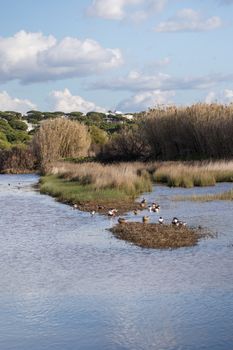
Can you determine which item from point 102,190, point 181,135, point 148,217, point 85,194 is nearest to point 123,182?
point 102,190

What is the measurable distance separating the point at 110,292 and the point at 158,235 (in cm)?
600

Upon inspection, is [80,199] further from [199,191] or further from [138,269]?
[138,269]

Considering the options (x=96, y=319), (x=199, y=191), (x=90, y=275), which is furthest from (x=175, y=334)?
(x=199, y=191)

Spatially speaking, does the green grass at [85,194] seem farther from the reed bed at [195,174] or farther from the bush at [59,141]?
the bush at [59,141]

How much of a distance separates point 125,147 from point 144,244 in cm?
4054

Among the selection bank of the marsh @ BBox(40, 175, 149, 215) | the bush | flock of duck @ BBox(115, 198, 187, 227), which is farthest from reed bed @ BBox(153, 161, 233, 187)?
the bush

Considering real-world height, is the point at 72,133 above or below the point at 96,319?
above

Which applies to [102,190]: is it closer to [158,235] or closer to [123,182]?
[123,182]

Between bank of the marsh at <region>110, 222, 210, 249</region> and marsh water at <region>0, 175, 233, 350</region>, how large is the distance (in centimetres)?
39

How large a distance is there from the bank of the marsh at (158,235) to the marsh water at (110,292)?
395mm

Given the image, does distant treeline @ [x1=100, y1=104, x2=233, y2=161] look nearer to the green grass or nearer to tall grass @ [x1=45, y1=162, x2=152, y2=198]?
tall grass @ [x1=45, y1=162, x2=152, y2=198]

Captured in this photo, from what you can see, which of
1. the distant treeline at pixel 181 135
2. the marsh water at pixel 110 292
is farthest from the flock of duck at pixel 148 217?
the distant treeline at pixel 181 135

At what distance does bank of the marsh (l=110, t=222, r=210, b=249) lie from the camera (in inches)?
685

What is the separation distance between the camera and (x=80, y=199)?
3033 cm
